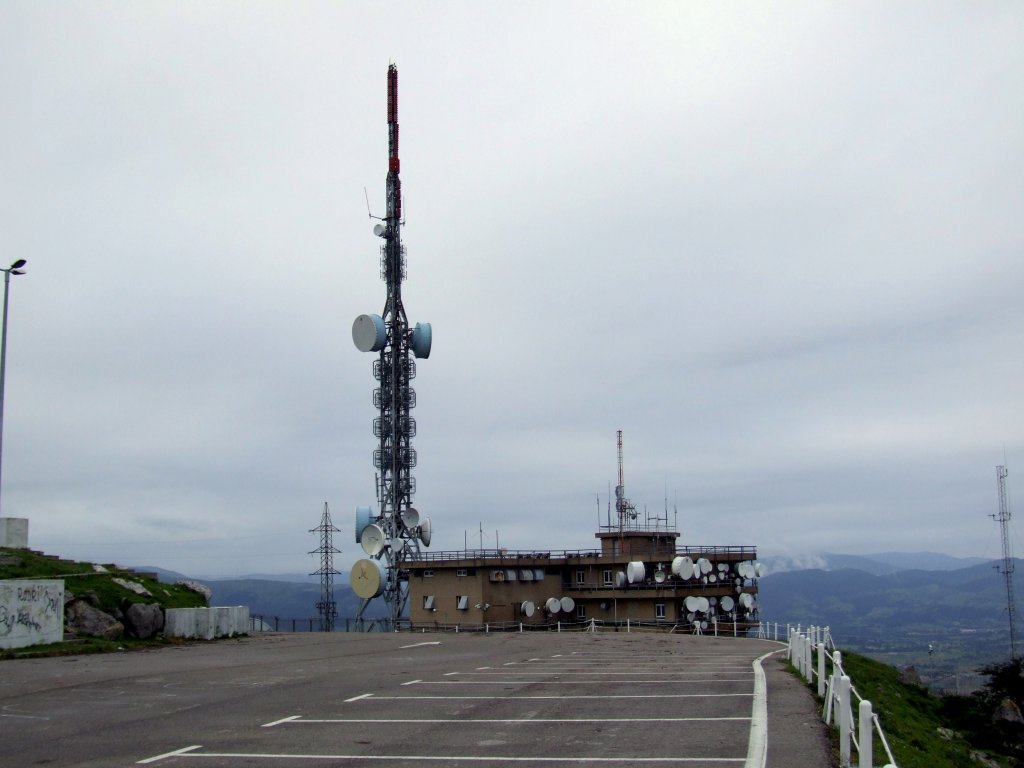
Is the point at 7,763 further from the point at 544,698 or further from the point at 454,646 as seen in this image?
the point at 454,646

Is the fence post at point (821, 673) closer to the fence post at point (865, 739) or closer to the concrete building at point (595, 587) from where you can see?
the fence post at point (865, 739)

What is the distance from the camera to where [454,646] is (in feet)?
125

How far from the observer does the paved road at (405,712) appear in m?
13.8

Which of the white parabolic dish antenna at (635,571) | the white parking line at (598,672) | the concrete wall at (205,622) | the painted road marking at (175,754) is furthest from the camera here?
the white parabolic dish antenna at (635,571)

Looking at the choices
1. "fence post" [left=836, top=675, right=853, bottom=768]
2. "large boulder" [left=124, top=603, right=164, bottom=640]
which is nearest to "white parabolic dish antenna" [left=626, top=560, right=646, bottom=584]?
"large boulder" [left=124, top=603, right=164, bottom=640]

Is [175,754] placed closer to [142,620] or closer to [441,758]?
[441,758]

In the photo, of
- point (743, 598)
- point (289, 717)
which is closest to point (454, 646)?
point (289, 717)

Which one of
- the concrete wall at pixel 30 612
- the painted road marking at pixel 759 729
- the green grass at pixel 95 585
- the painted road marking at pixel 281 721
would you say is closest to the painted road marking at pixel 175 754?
the painted road marking at pixel 281 721

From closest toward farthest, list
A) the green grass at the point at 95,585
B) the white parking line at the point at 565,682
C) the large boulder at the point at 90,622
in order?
the white parking line at the point at 565,682, the green grass at the point at 95,585, the large boulder at the point at 90,622

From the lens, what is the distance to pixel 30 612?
30.3m

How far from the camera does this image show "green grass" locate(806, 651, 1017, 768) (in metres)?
21.1

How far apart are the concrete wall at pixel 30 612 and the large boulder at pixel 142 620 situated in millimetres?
3829

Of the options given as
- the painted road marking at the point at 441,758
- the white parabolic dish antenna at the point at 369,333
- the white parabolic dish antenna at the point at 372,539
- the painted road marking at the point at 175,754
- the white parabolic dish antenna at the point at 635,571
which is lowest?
the painted road marking at the point at 441,758

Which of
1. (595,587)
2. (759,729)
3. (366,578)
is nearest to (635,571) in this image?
(595,587)
